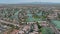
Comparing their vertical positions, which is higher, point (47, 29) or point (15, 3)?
point (15, 3)

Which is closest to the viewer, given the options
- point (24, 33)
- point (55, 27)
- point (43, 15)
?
point (24, 33)

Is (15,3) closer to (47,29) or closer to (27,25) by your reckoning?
(27,25)

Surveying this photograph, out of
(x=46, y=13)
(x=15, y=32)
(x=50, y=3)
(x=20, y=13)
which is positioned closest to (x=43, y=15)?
(x=46, y=13)

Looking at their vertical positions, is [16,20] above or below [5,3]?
below

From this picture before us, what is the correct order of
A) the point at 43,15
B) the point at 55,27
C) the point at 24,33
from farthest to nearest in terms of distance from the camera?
the point at 43,15, the point at 55,27, the point at 24,33

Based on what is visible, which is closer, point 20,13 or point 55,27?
point 55,27

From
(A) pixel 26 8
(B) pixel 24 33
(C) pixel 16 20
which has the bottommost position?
(B) pixel 24 33

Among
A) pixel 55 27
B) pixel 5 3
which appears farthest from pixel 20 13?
pixel 55 27

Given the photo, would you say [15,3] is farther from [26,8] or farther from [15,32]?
[15,32]

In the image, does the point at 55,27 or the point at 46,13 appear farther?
the point at 46,13
